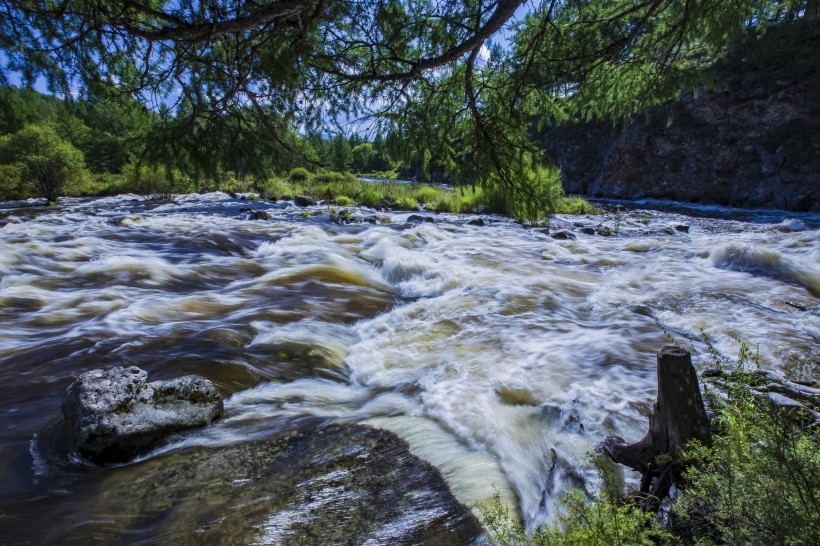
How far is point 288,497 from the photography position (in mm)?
1980

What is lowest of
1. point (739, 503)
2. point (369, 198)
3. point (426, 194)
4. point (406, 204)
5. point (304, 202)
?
point (739, 503)

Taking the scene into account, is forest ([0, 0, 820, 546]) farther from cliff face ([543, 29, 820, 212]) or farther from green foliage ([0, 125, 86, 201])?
green foliage ([0, 125, 86, 201])

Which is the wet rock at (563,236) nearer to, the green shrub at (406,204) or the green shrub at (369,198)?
the green shrub at (406,204)

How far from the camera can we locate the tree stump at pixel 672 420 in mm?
1511

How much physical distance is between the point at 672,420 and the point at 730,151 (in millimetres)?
28997

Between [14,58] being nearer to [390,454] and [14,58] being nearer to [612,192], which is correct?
[390,454]

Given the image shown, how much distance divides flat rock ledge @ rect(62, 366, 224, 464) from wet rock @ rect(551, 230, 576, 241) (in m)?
9.04

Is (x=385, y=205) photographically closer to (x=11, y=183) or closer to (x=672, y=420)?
(x=672, y=420)

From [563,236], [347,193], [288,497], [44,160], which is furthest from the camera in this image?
[44,160]

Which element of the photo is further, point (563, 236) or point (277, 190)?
point (277, 190)

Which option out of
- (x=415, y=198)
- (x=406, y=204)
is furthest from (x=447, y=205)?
(x=415, y=198)

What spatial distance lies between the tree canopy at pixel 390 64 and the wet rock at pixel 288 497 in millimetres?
2781

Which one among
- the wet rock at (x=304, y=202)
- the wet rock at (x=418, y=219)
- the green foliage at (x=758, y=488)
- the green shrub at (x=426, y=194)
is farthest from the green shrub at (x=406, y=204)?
the green foliage at (x=758, y=488)

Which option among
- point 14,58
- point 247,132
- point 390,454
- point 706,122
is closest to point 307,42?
point 247,132
